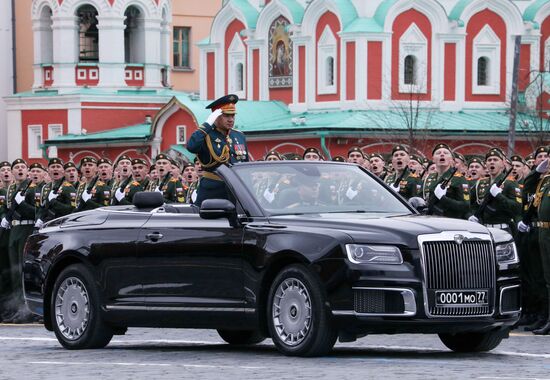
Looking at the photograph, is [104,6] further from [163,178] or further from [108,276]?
[108,276]

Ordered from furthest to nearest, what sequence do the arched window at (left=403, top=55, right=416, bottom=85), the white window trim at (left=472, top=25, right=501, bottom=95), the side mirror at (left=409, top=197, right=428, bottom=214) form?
1. the white window trim at (left=472, top=25, right=501, bottom=95)
2. the arched window at (left=403, top=55, right=416, bottom=85)
3. the side mirror at (left=409, top=197, right=428, bottom=214)

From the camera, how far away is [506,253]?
17125 mm

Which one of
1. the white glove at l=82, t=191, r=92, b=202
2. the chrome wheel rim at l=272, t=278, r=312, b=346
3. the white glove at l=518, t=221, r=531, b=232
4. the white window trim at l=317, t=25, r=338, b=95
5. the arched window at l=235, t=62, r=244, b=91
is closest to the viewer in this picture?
the chrome wheel rim at l=272, t=278, r=312, b=346

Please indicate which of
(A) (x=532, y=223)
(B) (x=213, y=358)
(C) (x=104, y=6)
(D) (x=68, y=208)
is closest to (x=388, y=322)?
(B) (x=213, y=358)

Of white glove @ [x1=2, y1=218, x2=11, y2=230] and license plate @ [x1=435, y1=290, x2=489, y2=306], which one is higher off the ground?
license plate @ [x1=435, y1=290, x2=489, y2=306]

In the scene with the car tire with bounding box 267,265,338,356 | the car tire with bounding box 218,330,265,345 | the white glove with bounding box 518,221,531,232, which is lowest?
the car tire with bounding box 218,330,265,345

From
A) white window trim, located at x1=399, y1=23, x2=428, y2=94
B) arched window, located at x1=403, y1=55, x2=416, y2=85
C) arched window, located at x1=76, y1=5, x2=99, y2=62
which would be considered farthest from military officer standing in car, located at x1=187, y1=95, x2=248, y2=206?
arched window, located at x1=76, y1=5, x2=99, y2=62

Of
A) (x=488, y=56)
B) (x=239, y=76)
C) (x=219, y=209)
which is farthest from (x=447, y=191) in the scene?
(x=239, y=76)

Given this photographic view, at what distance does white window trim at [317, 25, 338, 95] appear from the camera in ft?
239

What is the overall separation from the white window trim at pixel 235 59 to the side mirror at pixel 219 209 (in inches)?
2401

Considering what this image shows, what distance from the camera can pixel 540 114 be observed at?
231 feet

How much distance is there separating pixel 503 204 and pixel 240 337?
16.5 feet

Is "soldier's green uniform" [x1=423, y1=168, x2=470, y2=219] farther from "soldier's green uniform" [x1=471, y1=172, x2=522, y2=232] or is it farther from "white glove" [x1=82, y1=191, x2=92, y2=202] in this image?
"white glove" [x1=82, y1=191, x2=92, y2=202]

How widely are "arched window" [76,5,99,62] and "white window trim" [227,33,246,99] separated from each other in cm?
656
